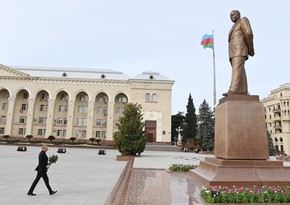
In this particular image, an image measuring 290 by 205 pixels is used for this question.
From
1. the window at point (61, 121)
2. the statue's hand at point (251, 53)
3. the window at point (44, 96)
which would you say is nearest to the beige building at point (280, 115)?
the window at point (61, 121)

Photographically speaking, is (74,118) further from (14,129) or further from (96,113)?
(14,129)

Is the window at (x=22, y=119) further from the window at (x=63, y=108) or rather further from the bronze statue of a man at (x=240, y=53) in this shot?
the bronze statue of a man at (x=240, y=53)

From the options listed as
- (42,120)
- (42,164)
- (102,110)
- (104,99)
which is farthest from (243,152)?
(42,120)

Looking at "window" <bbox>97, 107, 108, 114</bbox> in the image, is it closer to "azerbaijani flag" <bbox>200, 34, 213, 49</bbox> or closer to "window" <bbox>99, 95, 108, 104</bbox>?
"window" <bbox>99, 95, 108, 104</bbox>

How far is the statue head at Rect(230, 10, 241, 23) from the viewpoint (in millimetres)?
8789

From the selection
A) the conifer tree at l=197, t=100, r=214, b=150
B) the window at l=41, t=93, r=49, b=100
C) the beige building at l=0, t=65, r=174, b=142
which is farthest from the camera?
the window at l=41, t=93, r=49, b=100

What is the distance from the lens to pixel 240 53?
8.30 meters

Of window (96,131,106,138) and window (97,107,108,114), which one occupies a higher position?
window (97,107,108,114)

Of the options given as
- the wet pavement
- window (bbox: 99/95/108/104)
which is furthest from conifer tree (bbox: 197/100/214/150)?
the wet pavement

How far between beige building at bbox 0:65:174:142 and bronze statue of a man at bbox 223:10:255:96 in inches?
1636

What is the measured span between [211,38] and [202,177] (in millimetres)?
19980

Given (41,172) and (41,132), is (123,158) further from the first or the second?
(41,132)

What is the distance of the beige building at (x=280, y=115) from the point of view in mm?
58594

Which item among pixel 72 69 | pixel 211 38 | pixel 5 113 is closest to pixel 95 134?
pixel 72 69
